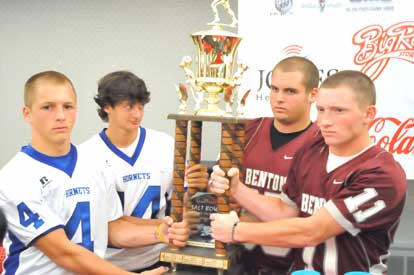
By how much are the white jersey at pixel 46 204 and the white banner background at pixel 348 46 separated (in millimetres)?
1396

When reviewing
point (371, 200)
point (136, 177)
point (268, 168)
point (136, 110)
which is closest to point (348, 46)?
point (268, 168)

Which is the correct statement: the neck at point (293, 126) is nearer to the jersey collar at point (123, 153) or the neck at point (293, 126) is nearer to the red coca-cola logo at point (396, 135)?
the jersey collar at point (123, 153)

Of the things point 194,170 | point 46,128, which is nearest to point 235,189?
point 194,170

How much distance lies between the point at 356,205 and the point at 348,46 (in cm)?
159

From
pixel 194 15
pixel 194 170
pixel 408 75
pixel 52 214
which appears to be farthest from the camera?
pixel 194 15

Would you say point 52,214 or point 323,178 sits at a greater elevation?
point 323,178

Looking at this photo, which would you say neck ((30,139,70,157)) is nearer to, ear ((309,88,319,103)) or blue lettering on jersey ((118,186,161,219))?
blue lettering on jersey ((118,186,161,219))

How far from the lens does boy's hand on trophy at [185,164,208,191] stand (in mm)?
1977

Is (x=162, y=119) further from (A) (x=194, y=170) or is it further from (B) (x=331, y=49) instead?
(A) (x=194, y=170)

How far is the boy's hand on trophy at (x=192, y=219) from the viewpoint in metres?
2.00

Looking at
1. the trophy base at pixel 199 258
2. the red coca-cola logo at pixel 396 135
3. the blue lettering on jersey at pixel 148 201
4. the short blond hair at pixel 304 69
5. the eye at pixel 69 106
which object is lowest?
the trophy base at pixel 199 258

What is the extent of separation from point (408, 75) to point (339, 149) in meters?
1.42

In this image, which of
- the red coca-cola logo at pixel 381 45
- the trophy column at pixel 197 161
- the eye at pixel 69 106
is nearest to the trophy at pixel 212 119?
the trophy column at pixel 197 161

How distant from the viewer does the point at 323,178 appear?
1834 millimetres
